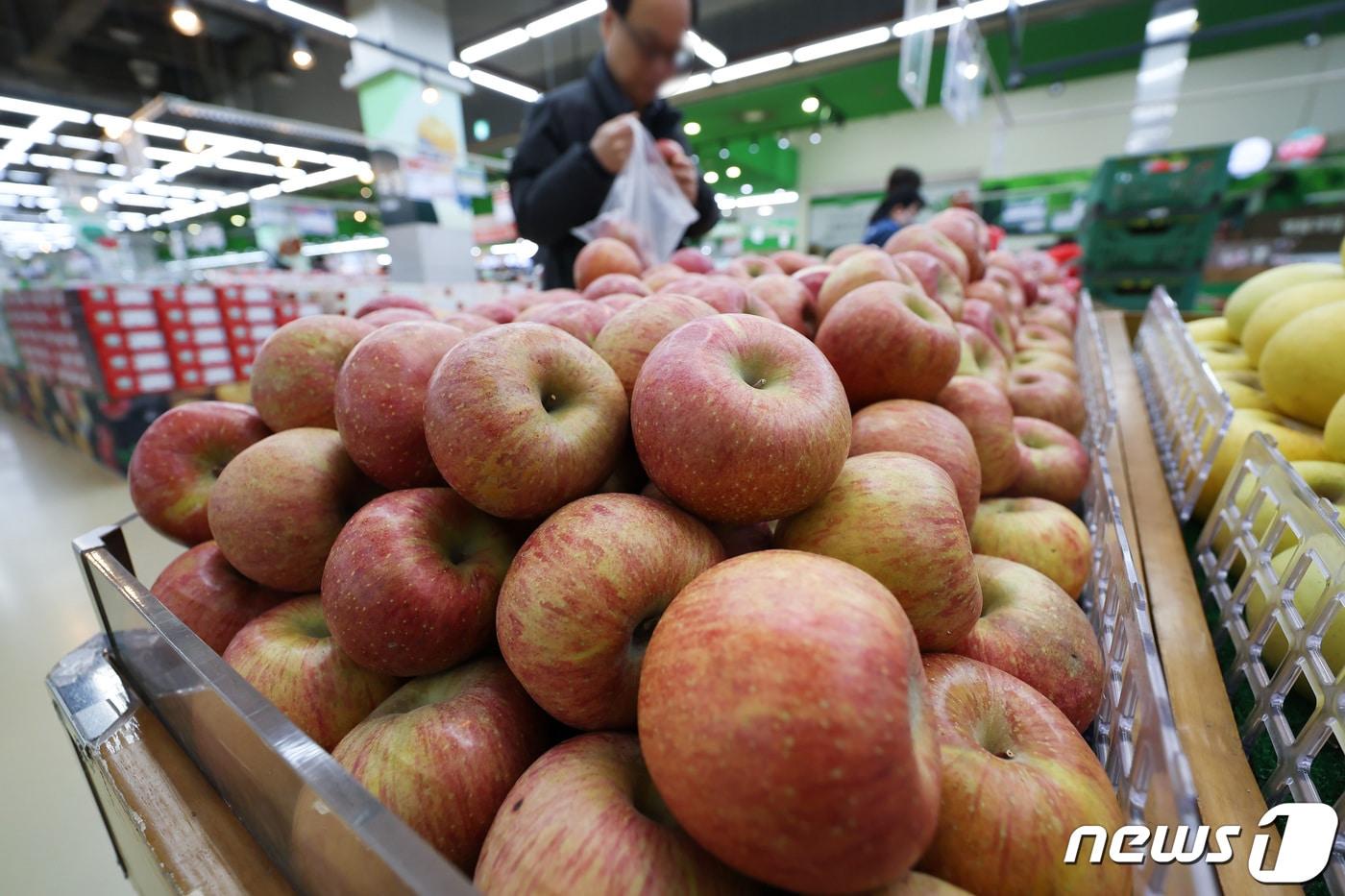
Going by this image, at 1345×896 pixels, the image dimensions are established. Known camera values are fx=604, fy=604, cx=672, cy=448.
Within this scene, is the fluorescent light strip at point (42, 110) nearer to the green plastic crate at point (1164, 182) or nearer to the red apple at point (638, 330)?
the red apple at point (638, 330)

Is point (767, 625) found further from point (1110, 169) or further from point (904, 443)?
point (1110, 169)

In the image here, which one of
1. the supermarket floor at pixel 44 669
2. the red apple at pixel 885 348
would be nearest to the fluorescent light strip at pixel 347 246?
the supermarket floor at pixel 44 669

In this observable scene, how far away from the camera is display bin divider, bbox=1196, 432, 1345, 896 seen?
1.90 ft

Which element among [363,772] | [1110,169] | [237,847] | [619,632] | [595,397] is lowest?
[237,847]

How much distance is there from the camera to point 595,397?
69 cm

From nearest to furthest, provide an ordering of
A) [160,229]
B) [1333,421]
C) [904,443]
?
1. [904,443]
2. [1333,421]
3. [160,229]

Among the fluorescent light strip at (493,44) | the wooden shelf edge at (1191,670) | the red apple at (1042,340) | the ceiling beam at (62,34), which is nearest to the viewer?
the wooden shelf edge at (1191,670)

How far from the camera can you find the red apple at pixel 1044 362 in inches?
64.2

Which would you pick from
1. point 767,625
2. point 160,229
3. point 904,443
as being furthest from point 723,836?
point 160,229

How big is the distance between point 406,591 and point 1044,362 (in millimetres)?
1699

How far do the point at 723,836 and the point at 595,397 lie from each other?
0.44m

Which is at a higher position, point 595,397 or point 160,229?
point 160,229

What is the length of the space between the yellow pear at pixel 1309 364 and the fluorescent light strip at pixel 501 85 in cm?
894

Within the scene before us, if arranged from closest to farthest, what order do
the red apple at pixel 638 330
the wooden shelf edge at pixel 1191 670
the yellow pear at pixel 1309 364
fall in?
the wooden shelf edge at pixel 1191 670 → the red apple at pixel 638 330 → the yellow pear at pixel 1309 364
